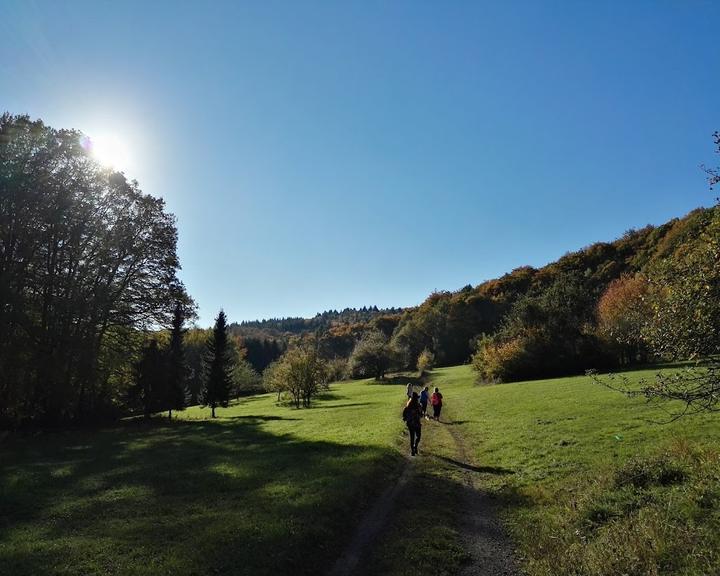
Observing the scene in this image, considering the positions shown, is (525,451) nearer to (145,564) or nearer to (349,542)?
(349,542)

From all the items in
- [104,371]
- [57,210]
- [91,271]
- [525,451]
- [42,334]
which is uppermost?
[57,210]

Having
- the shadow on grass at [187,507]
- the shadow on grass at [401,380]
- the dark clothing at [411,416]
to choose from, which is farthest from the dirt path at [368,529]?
the shadow on grass at [401,380]

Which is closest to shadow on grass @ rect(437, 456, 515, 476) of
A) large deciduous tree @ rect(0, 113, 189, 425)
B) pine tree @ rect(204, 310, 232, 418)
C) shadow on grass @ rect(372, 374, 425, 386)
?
large deciduous tree @ rect(0, 113, 189, 425)

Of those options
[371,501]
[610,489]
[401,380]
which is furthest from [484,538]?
[401,380]

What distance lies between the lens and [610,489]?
36.3ft

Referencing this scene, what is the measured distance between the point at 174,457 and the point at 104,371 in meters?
19.8

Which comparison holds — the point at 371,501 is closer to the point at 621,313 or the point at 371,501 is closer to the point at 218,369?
the point at 621,313

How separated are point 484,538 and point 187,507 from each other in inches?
313

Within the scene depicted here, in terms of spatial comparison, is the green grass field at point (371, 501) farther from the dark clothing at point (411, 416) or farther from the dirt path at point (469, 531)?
the dark clothing at point (411, 416)

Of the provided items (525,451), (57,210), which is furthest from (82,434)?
(525,451)

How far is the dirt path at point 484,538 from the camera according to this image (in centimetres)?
873

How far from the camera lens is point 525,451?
1831cm

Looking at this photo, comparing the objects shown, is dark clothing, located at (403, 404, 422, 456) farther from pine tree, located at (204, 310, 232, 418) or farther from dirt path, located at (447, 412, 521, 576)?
pine tree, located at (204, 310, 232, 418)

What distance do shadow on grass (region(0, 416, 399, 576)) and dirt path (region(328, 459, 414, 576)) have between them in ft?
0.92
